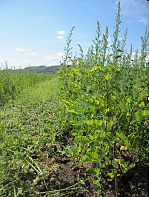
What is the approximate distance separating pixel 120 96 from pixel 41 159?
1301 millimetres

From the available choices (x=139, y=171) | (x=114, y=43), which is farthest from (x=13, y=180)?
(x=114, y=43)

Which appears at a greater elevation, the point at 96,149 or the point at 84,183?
the point at 96,149

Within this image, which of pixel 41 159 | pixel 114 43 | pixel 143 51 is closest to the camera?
pixel 114 43

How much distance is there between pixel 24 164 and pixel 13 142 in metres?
0.35

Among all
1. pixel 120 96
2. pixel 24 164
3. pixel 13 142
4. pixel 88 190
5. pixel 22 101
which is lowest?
pixel 88 190

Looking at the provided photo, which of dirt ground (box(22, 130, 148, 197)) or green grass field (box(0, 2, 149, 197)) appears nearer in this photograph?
green grass field (box(0, 2, 149, 197))

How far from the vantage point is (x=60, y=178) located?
189 centimetres

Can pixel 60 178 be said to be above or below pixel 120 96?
below

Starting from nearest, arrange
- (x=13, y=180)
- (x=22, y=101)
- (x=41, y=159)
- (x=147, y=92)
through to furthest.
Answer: (x=147, y=92) < (x=13, y=180) < (x=41, y=159) < (x=22, y=101)

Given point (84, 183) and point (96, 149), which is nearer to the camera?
point (96, 149)

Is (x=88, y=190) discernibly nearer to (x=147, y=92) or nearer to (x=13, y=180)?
(x=13, y=180)

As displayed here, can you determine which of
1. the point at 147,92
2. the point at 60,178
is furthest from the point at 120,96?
the point at 60,178

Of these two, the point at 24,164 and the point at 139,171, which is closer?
the point at 139,171

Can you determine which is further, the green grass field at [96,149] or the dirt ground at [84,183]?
the dirt ground at [84,183]
